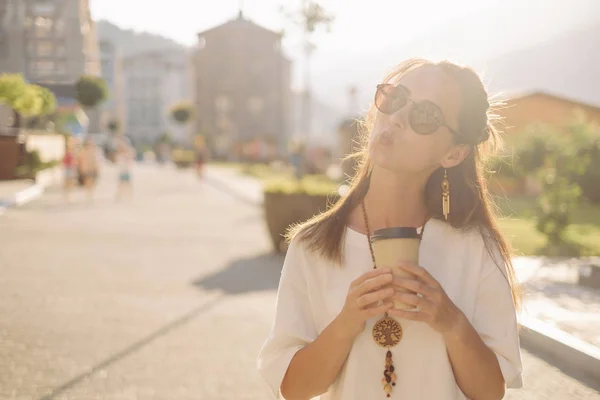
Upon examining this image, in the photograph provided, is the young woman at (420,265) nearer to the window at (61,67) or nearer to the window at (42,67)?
the window at (61,67)

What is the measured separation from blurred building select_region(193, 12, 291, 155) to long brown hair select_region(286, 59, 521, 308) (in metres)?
87.4

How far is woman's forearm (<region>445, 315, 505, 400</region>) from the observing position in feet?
6.67

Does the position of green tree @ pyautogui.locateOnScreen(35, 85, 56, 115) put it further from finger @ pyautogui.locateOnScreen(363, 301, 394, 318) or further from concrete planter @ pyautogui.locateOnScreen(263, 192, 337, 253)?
finger @ pyautogui.locateOnScreen(363, 301, 394, 318)

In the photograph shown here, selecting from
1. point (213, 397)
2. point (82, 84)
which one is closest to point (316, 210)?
point (213, 397)

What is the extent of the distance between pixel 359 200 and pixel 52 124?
51399 millimetres

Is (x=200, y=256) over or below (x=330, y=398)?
below

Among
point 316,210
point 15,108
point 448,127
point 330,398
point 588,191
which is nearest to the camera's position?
point 448,127

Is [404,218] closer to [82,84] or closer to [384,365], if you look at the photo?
[384,365]

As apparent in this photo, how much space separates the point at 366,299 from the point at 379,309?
0.15 feet

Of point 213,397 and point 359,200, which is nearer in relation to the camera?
point 359,200

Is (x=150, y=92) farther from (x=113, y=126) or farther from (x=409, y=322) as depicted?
(x=409, y=322)

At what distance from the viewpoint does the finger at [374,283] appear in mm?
1862

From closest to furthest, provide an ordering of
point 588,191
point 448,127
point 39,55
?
1. point 448,127
2. point 588,191
3. point 39,55

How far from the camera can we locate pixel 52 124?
50312 millimetres
